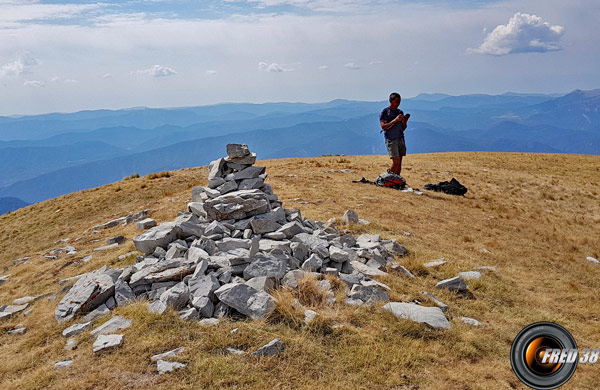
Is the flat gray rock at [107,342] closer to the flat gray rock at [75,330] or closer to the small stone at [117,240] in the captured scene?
the flat gray rock at [75,330]

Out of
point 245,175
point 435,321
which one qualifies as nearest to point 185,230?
point 245,175

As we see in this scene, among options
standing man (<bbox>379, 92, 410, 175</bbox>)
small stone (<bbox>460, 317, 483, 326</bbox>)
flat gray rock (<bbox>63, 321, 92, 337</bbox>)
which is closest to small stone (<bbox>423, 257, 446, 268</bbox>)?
small stone (<bbox>460, 317, 483, 326</bbox>)

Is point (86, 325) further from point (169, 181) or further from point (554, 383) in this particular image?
point (169, 181)

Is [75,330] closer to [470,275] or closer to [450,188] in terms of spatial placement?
[470,275]

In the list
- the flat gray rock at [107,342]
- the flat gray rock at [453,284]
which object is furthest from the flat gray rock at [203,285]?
the flat gray rock at [453,284]

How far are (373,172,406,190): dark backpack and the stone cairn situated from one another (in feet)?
30.8

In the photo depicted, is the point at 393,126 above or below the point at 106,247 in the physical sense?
above

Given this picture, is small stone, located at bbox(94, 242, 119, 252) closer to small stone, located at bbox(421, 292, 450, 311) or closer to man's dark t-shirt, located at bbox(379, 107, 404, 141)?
small stone, located at bbox(421, 292, 450, 311)

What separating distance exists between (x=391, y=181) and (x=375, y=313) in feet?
45.5

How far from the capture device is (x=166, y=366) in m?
5.36

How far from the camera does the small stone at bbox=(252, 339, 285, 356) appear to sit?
18.6 ft

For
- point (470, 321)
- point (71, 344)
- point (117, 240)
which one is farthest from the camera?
point (117, 240)

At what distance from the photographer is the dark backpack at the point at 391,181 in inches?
786

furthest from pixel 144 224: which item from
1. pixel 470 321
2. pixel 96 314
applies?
pixel 470 321
